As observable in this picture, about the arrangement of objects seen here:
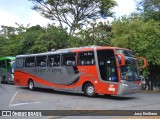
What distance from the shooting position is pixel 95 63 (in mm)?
21672

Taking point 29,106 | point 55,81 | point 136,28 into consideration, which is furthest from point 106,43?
point 29,106

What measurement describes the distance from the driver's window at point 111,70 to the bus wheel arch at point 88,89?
1473 millimetres

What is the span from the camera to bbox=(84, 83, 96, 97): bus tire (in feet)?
72.2

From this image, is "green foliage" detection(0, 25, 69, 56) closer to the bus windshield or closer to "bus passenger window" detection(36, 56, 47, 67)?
"bus passenger window" detection(36, 56, 47, 67)

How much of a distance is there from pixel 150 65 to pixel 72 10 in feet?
69.5

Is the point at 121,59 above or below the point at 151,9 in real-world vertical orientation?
below

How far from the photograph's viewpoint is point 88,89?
22406 mm

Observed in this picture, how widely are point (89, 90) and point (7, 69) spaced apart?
53.7 ft

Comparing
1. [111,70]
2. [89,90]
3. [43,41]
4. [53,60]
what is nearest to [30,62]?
[53,60]

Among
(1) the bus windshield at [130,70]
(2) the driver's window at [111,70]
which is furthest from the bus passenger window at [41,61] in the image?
(1) the bus windshield at [130,70]

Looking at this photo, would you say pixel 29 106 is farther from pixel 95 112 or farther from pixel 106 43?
pixel 106 43

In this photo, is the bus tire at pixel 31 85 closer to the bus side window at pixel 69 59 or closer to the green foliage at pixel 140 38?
the bus side window at pixel 69 59

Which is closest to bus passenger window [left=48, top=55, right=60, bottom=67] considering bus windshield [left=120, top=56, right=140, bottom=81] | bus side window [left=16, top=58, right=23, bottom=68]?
bus side window [left=16, top=58, right=23, bottom=68]

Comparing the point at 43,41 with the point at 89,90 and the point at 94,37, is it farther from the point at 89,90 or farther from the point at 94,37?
the point at 89,90
